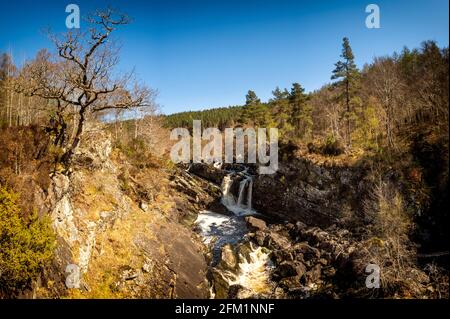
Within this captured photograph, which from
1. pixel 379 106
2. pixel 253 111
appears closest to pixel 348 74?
pixel 379 106

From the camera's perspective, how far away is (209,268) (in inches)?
1040

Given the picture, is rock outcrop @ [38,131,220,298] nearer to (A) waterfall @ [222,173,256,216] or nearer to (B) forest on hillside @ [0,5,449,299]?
(B) forest on hillside @ [0,5,449,299]

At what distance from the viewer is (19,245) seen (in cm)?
1452

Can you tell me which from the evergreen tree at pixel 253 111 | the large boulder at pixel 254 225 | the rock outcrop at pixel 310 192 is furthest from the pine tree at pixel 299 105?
the large boulder at pixel 254 225

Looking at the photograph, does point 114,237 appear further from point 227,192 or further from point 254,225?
point 227,192

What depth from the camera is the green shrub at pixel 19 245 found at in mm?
14203

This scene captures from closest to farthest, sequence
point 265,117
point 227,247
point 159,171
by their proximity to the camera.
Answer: point 227,247, point 159,171, point 265,117

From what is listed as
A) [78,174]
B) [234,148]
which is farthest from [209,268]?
[234,148]

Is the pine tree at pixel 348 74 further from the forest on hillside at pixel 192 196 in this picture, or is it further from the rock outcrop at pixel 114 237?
the rock outcrop at pixel 114 237

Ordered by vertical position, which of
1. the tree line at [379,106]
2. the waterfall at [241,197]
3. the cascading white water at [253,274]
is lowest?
the cascading white water at [253,274]

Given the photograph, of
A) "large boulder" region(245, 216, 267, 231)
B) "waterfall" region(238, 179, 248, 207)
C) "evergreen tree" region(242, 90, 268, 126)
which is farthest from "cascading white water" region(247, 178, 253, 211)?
"evergreen tree" region(242, 90, 268, 126)
